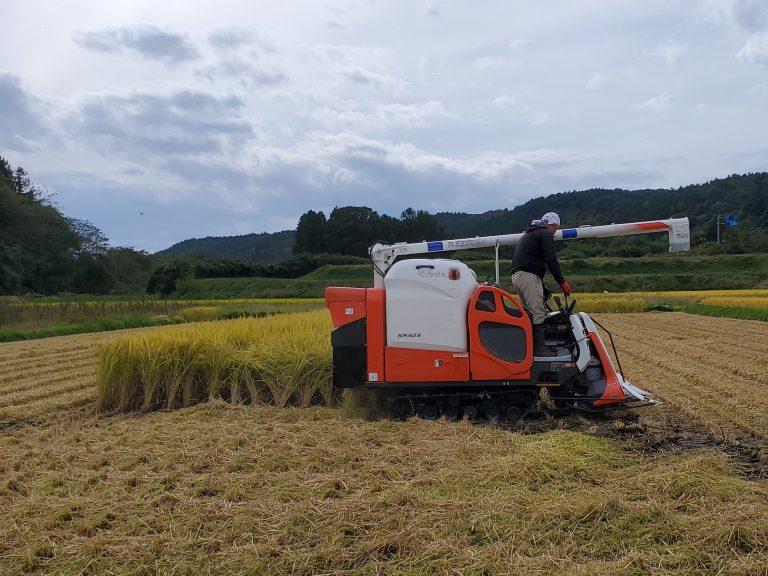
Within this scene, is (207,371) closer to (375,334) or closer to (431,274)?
(375,334)

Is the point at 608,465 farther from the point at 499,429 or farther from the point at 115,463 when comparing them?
the point at 115,463

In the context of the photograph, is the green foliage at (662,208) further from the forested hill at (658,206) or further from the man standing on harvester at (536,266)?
the man standing on harvester at (536,266)

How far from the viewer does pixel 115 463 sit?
5398 millimetres

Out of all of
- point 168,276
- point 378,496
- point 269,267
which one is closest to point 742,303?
point 378,496

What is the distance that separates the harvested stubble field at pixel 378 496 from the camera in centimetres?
346

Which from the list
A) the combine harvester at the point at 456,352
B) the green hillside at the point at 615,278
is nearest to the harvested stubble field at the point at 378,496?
the combine harvester at the point at 456,352

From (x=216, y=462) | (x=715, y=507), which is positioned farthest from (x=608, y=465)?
(x=216, y=462)

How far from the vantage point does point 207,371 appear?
843 centimetres

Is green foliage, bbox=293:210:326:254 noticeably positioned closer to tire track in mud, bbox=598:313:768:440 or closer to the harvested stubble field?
tire track in mud, bbox=598:313:768:440

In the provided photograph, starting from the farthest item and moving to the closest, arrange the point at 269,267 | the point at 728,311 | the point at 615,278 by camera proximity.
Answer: the point at 269,267, the point at 615,278, the point at 728,311

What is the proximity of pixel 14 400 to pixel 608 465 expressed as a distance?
7.86m

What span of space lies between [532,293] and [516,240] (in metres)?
0.82

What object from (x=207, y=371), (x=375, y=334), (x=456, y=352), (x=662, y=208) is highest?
(x=662, y=208)

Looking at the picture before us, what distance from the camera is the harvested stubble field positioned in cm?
346
